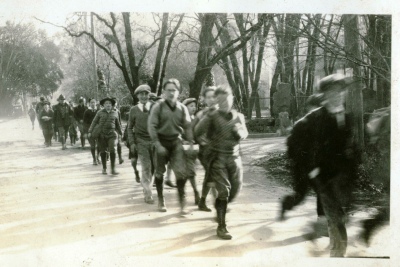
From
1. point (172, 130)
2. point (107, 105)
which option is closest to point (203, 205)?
point (172, 130)

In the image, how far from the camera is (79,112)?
8203mm

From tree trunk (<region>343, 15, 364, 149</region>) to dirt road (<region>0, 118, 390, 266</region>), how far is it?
2.86 ft

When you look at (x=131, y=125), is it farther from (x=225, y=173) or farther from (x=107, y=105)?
(x=225, y=173)

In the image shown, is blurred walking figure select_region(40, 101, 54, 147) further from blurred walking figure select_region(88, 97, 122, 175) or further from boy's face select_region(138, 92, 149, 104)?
boy's face select_region(138, 92, 149, 104)

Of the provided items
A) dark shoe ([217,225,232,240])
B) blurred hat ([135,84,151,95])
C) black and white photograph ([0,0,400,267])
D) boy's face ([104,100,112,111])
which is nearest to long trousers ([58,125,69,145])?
boy's face ([104,100,112,111])

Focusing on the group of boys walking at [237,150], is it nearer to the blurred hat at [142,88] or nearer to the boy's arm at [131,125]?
the blurred hat at [142,88]

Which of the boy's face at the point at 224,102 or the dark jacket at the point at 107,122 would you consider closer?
the boy's face at the point at 224,102

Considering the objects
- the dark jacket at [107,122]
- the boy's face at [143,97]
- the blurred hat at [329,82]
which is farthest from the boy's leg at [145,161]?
the blurred hat at [329,82]

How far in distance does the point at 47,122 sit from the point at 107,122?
896mm

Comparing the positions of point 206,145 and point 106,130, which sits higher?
point 106,130

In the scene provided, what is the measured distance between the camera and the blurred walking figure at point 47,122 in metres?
5.68

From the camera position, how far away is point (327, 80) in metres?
3.81

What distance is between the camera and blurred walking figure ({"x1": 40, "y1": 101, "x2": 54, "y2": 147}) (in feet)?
18.6

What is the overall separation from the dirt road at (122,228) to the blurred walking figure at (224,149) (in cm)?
30
